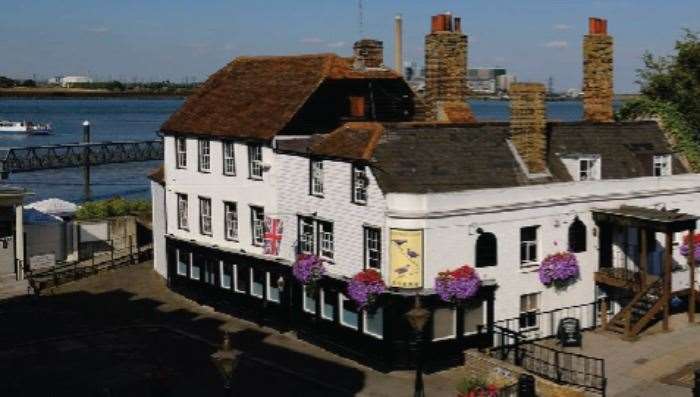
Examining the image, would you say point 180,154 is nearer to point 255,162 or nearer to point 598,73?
point 255,162

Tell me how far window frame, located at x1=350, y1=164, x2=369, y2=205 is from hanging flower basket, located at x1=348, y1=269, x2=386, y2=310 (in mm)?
2464

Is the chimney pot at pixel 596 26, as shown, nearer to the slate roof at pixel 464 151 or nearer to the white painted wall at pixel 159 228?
the slate roof at pixel 464 151

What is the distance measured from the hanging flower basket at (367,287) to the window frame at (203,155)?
12.3 m

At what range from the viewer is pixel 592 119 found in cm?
3950

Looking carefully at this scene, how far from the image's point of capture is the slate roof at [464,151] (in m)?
31.2

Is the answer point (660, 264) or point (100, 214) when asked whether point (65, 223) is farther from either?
point (660, 264)

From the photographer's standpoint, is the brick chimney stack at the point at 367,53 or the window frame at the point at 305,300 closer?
the window frame at the point at 305,300

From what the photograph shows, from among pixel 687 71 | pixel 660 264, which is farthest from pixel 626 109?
pixel 660 264

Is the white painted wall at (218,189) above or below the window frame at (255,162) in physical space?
below

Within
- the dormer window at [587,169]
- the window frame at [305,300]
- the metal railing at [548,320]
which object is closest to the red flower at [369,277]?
the window frame at [305,300]

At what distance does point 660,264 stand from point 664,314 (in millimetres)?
3016

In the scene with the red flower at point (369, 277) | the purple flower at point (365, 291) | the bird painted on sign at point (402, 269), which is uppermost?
the bird painted on sign at point (402, 269)

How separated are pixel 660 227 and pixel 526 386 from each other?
847 centimetres

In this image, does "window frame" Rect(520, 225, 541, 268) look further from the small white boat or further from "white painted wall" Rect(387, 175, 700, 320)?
the small white boat
